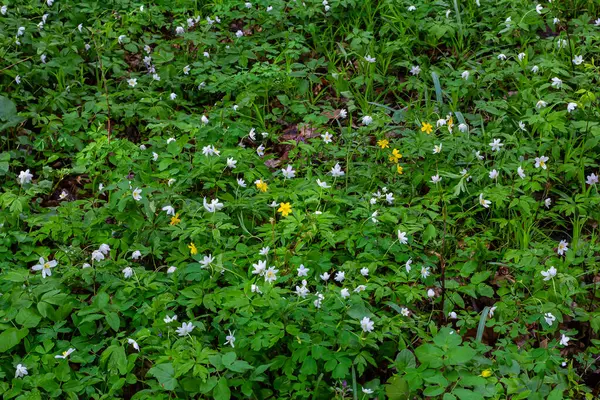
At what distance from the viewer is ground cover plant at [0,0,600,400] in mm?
2865

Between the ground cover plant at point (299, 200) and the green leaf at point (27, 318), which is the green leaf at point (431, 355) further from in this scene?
the green leaf at point (27, 318)

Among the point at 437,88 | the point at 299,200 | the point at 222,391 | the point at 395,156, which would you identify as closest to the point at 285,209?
the point at 299,200

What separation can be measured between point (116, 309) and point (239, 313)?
0.58 metres

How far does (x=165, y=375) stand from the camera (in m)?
2.66

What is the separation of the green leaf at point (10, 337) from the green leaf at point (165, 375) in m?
0.70

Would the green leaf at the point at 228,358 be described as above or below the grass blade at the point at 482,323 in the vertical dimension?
above

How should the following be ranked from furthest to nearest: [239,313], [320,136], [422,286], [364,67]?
[364,67] → [320,136] → [422,286] → [239,313]

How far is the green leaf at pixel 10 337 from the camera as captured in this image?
2922 mm

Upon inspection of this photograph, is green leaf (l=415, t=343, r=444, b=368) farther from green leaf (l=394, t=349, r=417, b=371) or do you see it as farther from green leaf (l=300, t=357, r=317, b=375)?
green leaf (l=300, t=357, r=317, b=375)

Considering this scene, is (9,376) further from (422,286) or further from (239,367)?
(422,286)

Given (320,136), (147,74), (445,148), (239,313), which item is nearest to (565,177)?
(445,148)

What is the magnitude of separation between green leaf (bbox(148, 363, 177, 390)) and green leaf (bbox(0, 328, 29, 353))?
27.6 inches

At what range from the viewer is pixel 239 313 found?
3.01 meters

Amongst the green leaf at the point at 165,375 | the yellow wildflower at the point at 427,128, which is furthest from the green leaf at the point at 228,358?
the yellow wildflower at the point at 427,128
